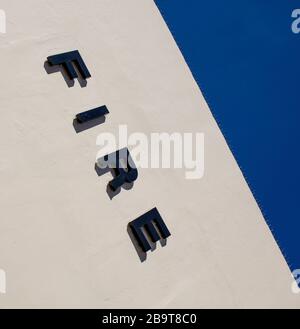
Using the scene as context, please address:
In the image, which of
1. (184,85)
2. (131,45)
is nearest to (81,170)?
(131,45)

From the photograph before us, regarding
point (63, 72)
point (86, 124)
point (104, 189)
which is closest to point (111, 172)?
point (104, 189)

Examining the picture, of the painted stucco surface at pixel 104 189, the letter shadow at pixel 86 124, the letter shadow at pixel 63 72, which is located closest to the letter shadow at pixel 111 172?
the painted stucco surface at pixel 104 189

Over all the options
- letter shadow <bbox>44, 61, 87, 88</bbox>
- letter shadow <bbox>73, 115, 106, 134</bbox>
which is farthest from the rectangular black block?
letter shadow <bbox>44, 61, 87, 88</bbox>

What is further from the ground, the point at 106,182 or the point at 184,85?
the point at 184,85

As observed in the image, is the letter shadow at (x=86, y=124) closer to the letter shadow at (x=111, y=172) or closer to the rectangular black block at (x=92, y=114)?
the rectangular black block at (x=92, y=114)

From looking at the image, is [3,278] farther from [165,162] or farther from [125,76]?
[125,76]

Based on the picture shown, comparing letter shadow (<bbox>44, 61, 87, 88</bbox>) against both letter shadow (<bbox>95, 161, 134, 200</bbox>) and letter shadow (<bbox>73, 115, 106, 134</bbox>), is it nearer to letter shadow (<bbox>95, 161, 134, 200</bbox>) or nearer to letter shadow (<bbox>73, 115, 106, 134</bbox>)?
letter shadow (<bbox>73, 115, 106, 134</bbox>)

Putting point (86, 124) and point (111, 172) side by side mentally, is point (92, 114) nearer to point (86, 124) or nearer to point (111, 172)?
point (86, 124)
